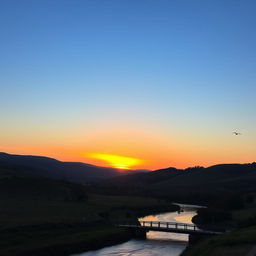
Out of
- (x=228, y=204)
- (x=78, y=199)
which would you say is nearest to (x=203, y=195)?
(x=228, y=204)

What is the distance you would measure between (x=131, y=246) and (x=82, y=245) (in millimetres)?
8270

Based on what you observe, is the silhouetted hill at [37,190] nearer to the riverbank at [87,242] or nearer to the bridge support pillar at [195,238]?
the riverbank at [87,242]

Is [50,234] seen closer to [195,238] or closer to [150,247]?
[150,247]

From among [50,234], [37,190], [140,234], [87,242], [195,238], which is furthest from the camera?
[37,190]

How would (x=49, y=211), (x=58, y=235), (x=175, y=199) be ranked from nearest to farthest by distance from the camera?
1. (x=58, y=235)
2. (x=49, y=211)
3. (x=175, y=199)

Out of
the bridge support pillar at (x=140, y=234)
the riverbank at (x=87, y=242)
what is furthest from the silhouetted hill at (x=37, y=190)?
the bridge support pillar at (x=140, y=234)

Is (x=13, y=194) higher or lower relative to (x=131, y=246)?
higher

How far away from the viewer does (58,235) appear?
58594 millimetres

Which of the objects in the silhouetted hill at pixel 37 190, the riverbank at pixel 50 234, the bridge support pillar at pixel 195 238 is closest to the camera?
the riverbank at pixel 50 234

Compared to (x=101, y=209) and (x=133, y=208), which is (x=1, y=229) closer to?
(x=101, y=209)

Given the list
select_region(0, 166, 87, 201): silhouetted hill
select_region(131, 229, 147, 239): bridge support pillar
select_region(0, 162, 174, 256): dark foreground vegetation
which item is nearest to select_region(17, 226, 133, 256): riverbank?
select_region(0, 162, 174, 256): dark foreground vegetation

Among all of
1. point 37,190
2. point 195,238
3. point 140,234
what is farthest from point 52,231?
point 37,190

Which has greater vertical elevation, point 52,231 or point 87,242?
point 52,231

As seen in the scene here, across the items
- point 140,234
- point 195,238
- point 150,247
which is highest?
point 195,238
